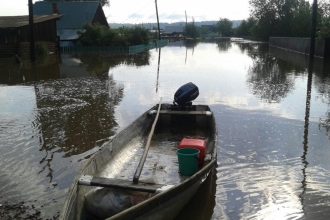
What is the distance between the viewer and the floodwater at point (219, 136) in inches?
271

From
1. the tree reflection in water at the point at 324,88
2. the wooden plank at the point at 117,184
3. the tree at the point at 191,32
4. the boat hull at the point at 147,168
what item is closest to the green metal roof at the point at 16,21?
the tree reflection in water at the point at 324,88

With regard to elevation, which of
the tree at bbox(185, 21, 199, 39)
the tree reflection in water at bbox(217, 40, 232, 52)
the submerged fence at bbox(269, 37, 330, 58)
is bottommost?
the tree reflection in water at bbox(217, 40, 232, 52)

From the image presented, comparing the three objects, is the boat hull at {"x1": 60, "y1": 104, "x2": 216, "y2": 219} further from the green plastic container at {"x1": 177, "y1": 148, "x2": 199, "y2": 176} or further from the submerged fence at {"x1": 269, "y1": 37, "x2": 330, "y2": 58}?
the submerged fence at {"x1": 269, "y1": 37, "x2": 330, "y2": 58}

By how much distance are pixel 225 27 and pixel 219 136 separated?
123639mm

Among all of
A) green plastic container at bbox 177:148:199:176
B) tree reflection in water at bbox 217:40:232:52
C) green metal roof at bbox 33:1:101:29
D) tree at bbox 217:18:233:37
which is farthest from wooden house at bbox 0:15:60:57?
tree at bbox 217:18:233:37

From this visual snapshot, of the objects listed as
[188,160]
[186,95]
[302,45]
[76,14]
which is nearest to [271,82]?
[186,95]

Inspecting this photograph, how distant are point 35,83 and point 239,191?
1513 centimetres

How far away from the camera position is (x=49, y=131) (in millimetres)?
11133

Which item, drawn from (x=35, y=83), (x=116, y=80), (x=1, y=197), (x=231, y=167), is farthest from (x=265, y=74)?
(x=1, y=197)

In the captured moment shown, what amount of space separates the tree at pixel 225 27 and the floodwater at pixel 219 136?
10889 centimetres

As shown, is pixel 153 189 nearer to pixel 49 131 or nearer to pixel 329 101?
pixel 49 131

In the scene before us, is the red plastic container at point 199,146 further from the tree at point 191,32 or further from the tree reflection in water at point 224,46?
the tree at point 191,32

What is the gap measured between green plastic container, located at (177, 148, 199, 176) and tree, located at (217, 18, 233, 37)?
409 ft

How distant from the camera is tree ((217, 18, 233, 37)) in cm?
12888
